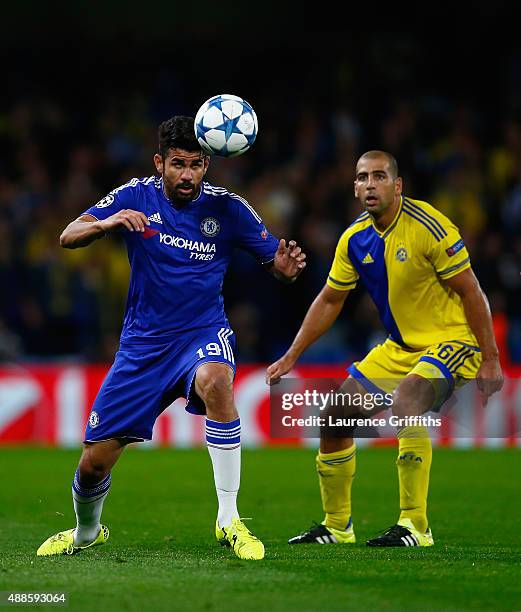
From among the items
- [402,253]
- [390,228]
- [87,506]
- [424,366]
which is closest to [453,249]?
[402,253]

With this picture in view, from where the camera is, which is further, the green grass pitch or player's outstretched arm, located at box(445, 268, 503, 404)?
player's outstretched arm, located at box(445, 268, 503, 404)

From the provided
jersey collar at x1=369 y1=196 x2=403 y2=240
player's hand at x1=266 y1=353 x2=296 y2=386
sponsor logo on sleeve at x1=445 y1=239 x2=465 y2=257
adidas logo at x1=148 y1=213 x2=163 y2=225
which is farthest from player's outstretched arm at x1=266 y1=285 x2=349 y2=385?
adidas logo at x1=148 y1=213 x2=163 y2=225

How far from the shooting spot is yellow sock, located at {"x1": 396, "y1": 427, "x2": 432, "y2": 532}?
7367mm

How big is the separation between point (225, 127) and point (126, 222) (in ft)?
2.72

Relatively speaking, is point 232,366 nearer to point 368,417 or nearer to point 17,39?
point 368,417

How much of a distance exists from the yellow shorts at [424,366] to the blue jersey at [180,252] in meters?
1.15

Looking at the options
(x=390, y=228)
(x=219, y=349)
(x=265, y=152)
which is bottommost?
(x=219, y=349)

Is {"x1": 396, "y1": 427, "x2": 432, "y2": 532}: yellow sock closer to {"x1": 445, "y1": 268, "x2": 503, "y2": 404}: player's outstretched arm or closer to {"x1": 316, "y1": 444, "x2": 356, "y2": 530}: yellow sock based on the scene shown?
{"x1": 316, "y1": 444, "x2": 356, "y2": 530}: yellow sock

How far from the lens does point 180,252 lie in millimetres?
6832

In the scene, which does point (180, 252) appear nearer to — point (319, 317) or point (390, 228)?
point (319, 317)

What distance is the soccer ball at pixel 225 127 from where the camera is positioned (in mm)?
6660

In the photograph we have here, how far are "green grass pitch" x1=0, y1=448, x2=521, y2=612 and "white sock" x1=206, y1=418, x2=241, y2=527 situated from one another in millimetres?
253

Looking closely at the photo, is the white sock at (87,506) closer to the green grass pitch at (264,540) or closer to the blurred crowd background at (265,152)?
the green grass pitch at (264,540)

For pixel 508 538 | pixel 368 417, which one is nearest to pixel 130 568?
pixel 368 417
